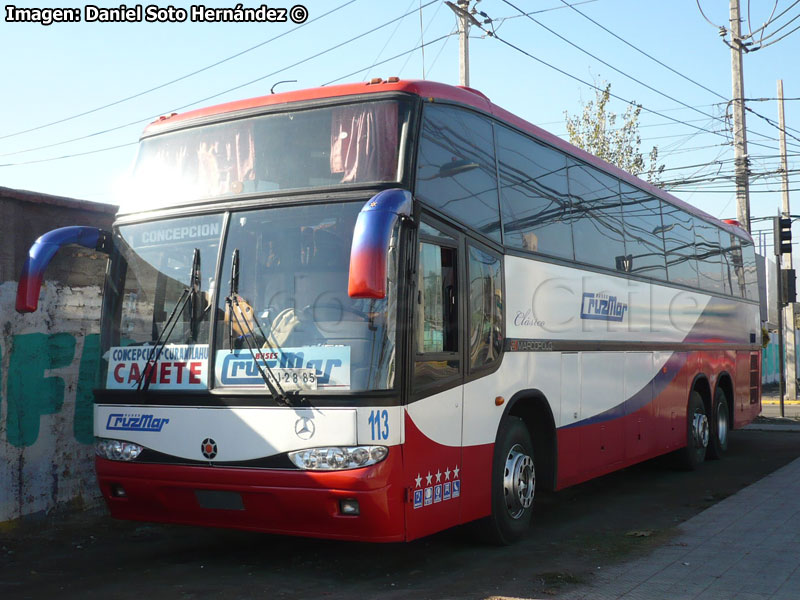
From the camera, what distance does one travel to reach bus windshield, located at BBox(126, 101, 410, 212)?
6469 mm

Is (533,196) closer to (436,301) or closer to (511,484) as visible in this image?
(436,301)

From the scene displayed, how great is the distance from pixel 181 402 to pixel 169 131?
2.36 meters

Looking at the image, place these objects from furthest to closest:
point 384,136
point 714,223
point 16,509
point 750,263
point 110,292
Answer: point 750,263
point 714,223
point 16,509
point 110,292
point 384,136

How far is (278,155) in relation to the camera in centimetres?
675

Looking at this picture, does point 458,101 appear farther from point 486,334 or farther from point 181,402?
point 181,402

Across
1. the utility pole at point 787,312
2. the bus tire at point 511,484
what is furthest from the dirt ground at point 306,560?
the utility pole at point 787,312

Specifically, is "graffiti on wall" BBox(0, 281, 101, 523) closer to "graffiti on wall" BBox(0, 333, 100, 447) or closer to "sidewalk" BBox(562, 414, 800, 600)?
"graffiti on wall" BBox(0, 333, 100, 447)

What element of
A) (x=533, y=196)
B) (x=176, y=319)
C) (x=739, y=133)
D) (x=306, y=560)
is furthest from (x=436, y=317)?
(x=739, y=133)

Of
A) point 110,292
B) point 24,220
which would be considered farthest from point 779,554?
point 24,220

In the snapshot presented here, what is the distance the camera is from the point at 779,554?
285 inches

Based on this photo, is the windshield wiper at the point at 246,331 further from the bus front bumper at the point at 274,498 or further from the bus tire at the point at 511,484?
the bus tire at the point at 511,484

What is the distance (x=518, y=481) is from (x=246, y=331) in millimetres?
2910

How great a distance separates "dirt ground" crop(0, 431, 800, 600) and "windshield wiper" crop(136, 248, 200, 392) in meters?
1.53

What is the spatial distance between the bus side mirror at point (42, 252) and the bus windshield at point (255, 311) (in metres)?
0.43
